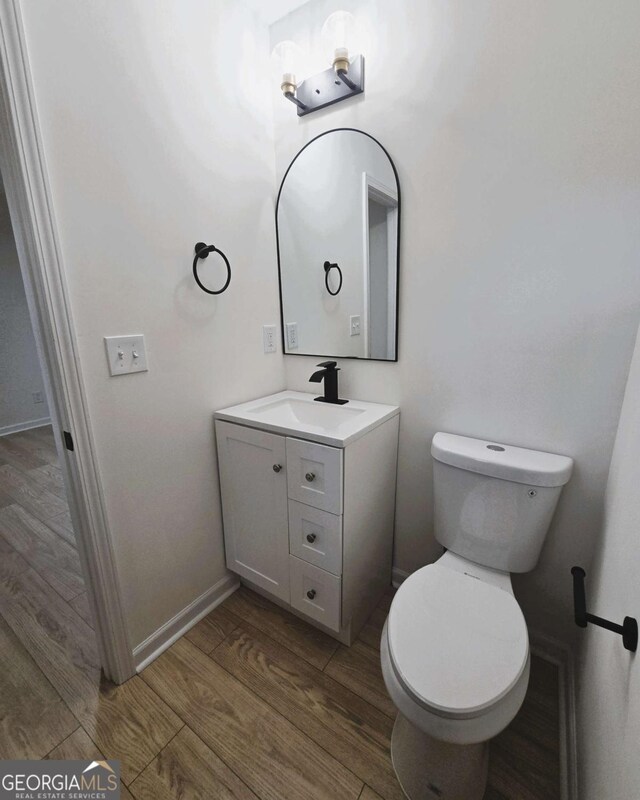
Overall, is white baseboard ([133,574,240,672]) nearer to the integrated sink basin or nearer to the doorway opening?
the integrated sink basin

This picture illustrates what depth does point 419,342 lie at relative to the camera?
1.35 metres

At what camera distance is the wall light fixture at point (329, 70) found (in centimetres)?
120

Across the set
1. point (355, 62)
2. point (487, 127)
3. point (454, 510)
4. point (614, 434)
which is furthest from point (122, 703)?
point (355, 62)

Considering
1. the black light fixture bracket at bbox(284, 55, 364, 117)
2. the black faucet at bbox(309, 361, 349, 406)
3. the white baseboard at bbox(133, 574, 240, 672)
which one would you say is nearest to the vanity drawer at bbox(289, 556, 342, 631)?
the white baseboard at bbox(133, 574, 240, 672)

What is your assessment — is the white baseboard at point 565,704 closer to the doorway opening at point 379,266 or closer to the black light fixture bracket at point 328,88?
the doorway opening at point 379,266

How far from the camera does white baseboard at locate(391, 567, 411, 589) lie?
5.26ft

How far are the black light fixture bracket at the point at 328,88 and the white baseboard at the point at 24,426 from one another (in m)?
4.27

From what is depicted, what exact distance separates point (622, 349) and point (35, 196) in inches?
65.0

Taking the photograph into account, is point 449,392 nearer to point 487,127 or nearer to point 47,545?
point 487,127

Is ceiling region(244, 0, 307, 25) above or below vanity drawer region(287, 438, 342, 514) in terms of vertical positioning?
above

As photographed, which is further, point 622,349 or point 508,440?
point 508,440

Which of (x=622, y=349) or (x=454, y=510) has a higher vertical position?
(x=622, y=349)

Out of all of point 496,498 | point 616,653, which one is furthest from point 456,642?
point 496,498

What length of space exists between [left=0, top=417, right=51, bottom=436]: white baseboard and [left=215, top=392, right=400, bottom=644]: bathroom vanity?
366 centimetres
